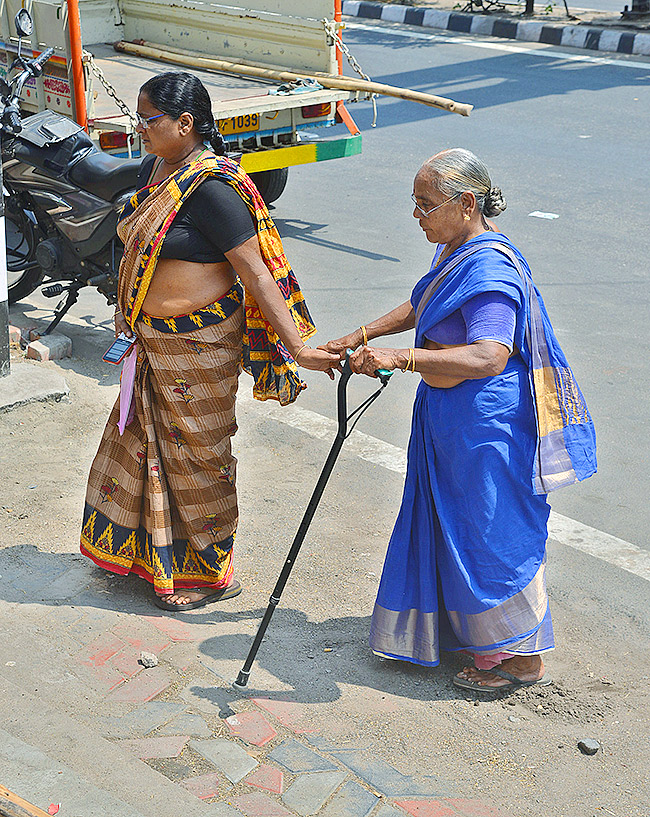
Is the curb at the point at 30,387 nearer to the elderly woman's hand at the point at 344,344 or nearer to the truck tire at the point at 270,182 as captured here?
the elderly woman's hand at the point at 344,344

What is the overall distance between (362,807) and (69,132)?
4341 mm

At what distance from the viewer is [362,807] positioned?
2598 mm

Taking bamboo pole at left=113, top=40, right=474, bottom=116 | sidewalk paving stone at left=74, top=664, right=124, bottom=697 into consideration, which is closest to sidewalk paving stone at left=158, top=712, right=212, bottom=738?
sidewalk paving stone at left=74, top=664, right=124, bottom=697

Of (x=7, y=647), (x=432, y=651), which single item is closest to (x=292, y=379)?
(x=432, y=651)

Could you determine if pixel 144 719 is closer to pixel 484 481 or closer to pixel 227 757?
pixel 227 757

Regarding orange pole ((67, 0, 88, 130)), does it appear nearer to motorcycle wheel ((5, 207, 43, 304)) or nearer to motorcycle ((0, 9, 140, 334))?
motorcycle ((0, 9, 140, 334))

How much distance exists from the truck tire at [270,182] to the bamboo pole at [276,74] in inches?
29.9

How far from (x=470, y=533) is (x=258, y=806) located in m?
0.99

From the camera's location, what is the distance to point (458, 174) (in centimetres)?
284

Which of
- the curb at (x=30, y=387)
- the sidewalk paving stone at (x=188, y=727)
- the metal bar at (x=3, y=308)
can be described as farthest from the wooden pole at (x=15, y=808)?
the metal bar at (x=3, y=308)

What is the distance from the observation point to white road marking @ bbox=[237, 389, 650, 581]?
13.3ft

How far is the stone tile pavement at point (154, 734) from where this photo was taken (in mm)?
2502

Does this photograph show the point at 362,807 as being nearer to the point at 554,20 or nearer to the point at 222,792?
the point at 222,792

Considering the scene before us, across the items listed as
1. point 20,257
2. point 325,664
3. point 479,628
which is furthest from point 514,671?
point 20,257
